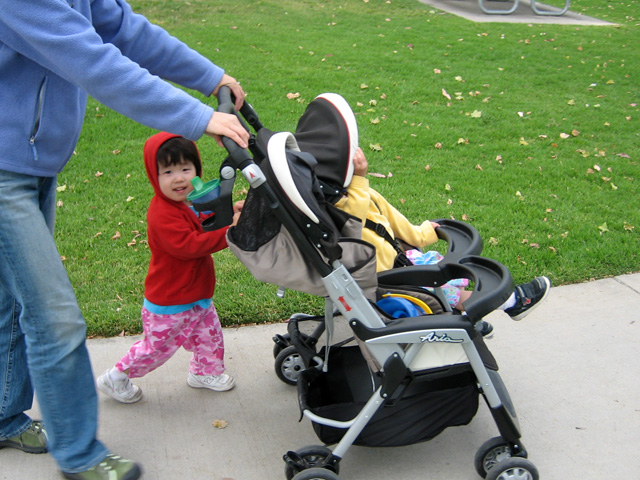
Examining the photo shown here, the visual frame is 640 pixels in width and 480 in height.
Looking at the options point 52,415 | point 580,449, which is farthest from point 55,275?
point 580,449

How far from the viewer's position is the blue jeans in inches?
90.1

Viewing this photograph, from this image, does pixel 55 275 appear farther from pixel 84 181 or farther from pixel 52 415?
pixel 84 181

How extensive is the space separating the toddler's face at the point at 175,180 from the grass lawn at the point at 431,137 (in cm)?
120

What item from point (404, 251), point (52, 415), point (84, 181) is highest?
point (404, 251)

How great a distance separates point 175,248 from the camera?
107 inches

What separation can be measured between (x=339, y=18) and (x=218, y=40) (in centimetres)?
288

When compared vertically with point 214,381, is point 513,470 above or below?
above

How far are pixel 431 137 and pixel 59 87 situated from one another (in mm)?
4840

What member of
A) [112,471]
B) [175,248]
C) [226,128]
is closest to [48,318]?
[175,248]

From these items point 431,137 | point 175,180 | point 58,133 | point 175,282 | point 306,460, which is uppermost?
point 58,133

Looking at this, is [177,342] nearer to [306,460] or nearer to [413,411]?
[306,460]

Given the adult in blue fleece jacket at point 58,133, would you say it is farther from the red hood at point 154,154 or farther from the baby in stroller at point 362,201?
the baby in stroller at point 362,201

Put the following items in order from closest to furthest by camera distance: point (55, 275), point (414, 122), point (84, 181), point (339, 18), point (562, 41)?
point (55, 275), point (84, 181), point (414, 122), point (562, 41), point (339, 18)

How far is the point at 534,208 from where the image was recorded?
5145 mm
